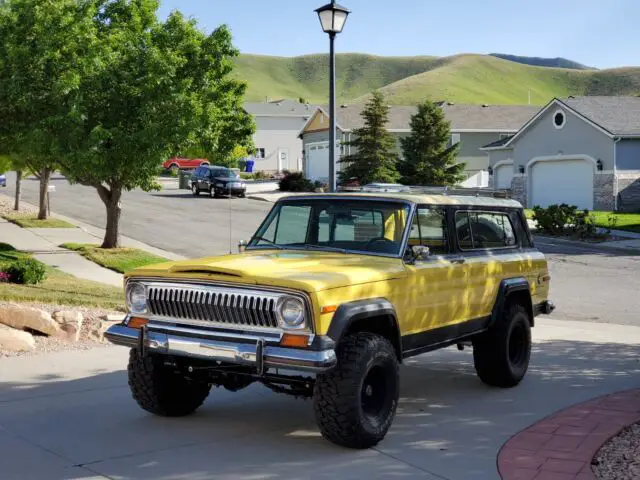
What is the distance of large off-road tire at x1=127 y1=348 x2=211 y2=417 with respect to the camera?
6.59 metres

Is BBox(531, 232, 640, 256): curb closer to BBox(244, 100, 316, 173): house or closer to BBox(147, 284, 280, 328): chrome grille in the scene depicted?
BBox(147, 284, 280, 328): chrome grille

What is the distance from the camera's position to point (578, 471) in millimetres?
5578

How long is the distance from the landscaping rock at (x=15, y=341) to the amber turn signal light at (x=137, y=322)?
11.4ft

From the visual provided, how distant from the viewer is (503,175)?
47156mm

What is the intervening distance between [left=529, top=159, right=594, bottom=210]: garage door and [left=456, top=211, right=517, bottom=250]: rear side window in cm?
3272

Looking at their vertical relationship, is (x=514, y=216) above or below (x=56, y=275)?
above

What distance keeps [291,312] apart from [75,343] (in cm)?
505

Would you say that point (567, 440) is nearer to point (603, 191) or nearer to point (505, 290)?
point (505, 290)

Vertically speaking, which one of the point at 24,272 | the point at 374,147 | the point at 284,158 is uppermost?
the point at 284,158

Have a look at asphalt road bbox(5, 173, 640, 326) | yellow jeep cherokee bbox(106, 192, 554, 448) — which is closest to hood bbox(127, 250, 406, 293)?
yellow jeep cherokee bbox(106, 192, 554, 448)

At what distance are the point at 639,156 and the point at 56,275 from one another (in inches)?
1217

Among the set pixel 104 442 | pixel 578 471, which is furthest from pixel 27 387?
pixel 578 471

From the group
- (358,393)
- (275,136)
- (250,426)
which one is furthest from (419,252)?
(275,136)

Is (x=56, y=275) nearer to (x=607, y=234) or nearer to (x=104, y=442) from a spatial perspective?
(x=104, y=442)
